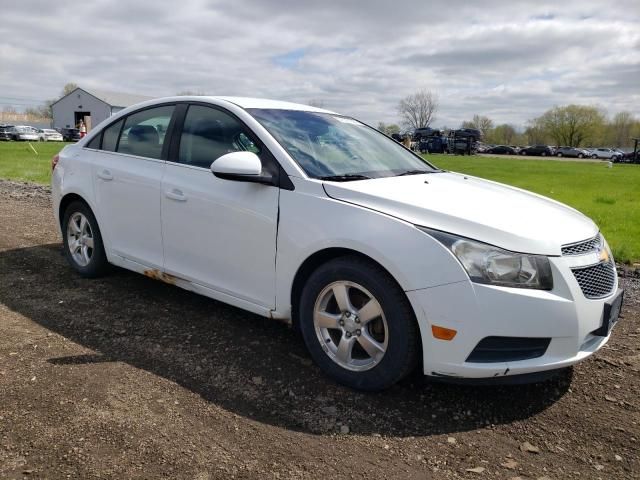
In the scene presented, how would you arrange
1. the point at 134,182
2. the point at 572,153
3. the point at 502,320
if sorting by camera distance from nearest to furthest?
the point at 502,320, the point at 134,182, the point at 572,153

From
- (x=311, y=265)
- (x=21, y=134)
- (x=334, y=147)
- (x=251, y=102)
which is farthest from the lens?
(x=21, y=134)

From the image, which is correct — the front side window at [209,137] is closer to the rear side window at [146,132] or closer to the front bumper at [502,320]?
the rear side window at [146,132]

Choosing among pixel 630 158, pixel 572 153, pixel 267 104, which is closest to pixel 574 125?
pixel 572 153

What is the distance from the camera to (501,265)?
275cm

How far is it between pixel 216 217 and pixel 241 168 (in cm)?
49

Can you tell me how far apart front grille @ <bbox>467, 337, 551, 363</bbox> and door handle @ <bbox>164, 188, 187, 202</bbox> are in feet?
7.43

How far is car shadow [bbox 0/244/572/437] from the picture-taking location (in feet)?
9.61

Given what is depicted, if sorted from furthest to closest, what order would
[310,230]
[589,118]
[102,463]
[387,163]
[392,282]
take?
[589,118], [387,163], [310,230], [392,282], [102,463]

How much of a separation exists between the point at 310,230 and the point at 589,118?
107m

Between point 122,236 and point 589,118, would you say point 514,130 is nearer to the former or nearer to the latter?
point 589,118

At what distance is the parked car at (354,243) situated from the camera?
2764mm

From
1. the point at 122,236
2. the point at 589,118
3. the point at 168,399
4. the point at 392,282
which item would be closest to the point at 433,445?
the point at 392,282

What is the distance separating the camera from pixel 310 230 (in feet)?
10.5

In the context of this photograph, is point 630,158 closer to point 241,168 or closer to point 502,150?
point 502,150
